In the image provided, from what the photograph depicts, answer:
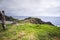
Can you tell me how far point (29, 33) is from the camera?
441 inches

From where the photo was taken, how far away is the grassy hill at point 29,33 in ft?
35.2

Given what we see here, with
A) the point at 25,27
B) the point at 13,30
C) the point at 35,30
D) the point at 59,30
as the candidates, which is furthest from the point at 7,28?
the point at 59,30

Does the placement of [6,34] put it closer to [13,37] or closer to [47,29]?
[13,37]

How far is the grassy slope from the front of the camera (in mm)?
10729

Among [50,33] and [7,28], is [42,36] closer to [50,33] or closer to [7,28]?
[50,33]

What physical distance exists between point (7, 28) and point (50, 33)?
11.8ft

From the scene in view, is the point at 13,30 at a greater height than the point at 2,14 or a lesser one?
lesser

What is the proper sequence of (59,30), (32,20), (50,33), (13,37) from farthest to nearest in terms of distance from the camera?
1. (32,20)
2. (59,30)
3. (50,33)
4. (13,37)

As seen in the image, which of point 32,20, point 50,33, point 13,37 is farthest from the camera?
point 32,20

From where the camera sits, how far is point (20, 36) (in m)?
10.7

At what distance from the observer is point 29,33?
36.8ft

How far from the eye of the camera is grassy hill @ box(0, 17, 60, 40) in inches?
423

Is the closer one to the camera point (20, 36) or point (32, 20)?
point (20, 36)

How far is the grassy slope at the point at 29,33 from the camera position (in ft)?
35.2
